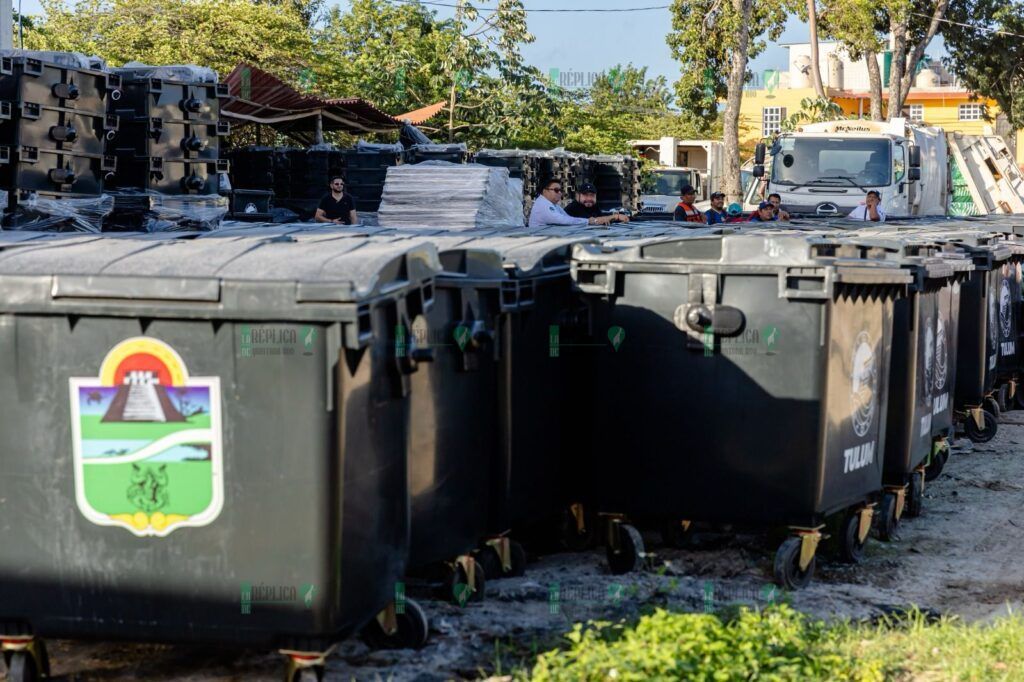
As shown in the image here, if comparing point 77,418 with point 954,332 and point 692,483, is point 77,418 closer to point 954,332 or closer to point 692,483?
point 692,483

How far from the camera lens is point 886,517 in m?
8.17

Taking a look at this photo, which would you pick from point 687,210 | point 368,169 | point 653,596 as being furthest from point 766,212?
point 653,596

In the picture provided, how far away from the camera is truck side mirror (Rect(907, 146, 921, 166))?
20.6m

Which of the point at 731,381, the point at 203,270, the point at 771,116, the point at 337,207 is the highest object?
the point at 771,116

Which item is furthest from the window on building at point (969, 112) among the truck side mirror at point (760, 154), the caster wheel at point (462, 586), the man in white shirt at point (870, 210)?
the caster wheel at point (462, 586)

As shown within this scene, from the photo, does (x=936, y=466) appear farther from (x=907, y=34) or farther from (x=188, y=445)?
(x=907, y=34)

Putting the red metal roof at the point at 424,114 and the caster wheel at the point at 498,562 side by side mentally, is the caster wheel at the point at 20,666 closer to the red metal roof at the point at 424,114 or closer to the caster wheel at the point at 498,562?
the caster wheel at the point at 498,562

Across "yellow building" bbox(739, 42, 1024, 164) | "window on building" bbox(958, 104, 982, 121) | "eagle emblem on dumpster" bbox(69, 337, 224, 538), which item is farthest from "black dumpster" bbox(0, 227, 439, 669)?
"window on building" bbox(958, 104, 982, 121)

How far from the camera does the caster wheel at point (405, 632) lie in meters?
5.83

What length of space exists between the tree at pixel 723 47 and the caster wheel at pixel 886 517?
2680 centimetres

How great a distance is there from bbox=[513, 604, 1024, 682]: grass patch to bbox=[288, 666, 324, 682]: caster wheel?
74 cm

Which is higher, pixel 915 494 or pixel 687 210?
pixel 687 210

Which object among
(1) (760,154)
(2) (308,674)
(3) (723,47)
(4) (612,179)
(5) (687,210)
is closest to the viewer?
(2) (308,674)

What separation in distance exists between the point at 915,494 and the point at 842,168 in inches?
481
